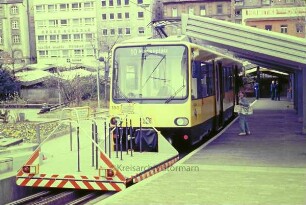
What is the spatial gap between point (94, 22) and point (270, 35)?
229 ft

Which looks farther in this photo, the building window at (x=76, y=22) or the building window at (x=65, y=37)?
the building window at (x=65, y=37)

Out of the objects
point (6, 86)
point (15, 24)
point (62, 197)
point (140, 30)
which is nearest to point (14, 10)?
point (15, 24)

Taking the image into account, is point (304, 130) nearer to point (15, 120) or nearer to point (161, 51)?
point (161, 51)

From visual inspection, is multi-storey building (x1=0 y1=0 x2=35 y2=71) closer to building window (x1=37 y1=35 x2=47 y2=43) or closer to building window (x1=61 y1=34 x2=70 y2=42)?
building window (x1=37 y1=35 x2=47 y2=43)

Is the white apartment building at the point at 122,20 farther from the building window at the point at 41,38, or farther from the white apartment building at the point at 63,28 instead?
the building window at the point at 41,38

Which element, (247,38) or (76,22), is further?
(76,22)

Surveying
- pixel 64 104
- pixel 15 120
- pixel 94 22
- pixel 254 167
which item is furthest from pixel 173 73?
pixel 94 22

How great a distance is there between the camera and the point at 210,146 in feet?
46.6

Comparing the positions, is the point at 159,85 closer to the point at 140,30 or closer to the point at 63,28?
the point at 140,30

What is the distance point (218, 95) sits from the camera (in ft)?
59.8

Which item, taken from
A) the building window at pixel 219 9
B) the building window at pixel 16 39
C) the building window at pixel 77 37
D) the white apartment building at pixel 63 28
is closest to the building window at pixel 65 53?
the white apartment building at pixel 63 28

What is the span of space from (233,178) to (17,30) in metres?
77.0

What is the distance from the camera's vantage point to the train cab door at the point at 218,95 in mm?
17850

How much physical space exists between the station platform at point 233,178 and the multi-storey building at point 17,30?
6622cm
